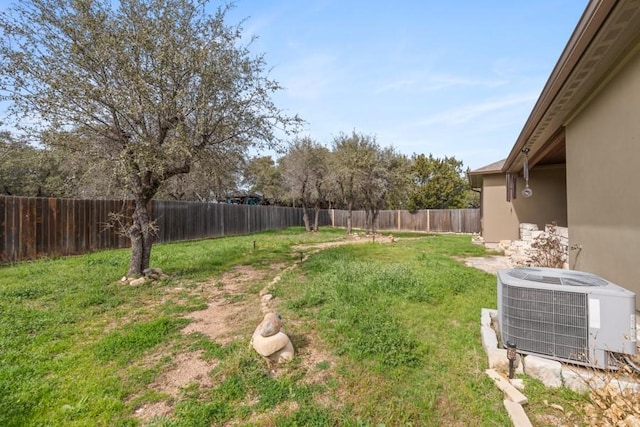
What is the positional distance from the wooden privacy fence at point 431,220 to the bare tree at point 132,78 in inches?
628

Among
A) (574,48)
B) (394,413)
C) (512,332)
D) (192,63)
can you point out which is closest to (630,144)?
(574,48)

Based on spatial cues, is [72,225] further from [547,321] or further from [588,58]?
[588,58]

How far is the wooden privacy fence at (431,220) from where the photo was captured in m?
17.7

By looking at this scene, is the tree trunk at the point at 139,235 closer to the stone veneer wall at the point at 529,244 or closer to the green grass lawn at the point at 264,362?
the green grass lawn at the point at 264,362

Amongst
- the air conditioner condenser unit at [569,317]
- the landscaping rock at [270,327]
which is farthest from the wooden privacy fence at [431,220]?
the landscaping rock at [270,327]

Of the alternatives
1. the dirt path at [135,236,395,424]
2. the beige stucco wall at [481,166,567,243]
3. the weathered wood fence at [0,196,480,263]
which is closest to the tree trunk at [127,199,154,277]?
the dirt path at [135,236,395,424]

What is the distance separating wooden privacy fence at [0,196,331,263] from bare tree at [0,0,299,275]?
3585 millimetres

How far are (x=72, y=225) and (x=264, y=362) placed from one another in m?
8.30

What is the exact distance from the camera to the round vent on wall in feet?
7.66

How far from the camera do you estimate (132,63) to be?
477 cm

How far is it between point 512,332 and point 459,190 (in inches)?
973

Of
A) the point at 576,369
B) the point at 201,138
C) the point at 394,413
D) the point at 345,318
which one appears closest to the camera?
the point at 394,413

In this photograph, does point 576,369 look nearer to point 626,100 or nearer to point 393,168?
point 626,100

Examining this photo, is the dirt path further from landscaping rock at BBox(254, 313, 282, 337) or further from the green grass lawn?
landscaping rock at BBox(254, 313, 282, 337)
